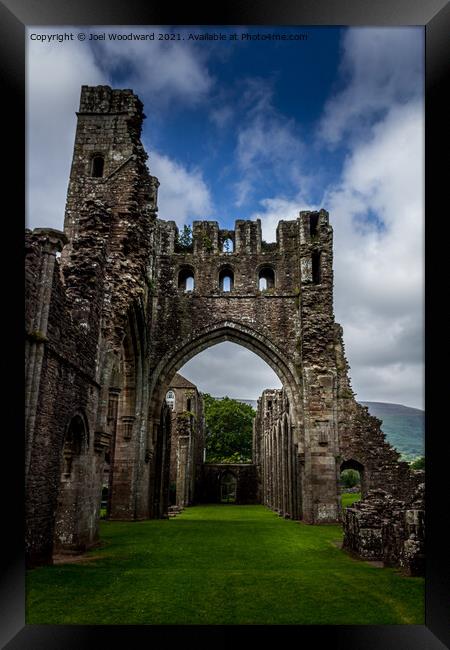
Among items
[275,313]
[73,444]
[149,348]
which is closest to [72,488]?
[73,444]

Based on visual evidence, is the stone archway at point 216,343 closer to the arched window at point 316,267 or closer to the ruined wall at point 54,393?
the arched window at point 316,267

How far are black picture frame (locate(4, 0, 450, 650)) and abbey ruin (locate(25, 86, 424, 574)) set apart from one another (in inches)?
102

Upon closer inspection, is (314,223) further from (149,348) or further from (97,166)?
(97,166)

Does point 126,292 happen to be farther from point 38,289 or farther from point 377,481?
point 377,481

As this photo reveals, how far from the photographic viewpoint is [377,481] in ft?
55.1

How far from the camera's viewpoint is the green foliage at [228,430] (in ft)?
153

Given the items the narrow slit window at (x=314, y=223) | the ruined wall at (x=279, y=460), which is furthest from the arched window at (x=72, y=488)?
the narrow slit window at (x=314, y=223)

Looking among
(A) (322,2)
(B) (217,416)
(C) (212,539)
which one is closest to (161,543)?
(C) (212,539)

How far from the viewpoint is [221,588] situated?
605cm

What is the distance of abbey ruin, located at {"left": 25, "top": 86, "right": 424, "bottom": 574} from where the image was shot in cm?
753

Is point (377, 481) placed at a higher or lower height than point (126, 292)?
lower

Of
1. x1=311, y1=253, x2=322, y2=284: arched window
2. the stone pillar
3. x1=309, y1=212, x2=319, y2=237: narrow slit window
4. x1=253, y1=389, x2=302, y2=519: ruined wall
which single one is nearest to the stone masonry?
x1=253, y1=389, x2=302, y2=519: ruined wall
